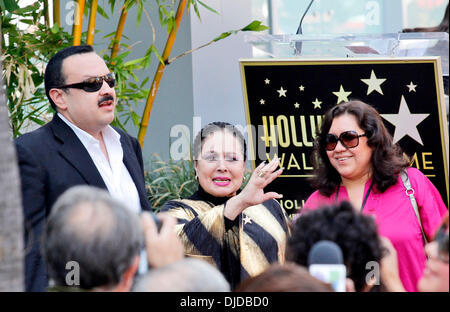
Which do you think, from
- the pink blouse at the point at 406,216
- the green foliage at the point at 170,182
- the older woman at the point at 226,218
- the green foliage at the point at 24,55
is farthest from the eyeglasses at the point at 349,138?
the green foliage at the point at 170,182

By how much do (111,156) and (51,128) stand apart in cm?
32

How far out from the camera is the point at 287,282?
6.84 ft

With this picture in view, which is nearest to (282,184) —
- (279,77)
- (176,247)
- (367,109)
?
(279,77)

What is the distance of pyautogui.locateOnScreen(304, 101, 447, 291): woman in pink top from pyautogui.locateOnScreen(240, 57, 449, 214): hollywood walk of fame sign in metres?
1.22

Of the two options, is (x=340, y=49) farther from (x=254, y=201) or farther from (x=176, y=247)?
(x=176, y=247)

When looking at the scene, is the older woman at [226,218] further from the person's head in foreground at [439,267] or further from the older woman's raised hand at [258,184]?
the person's head in foreground at [439,267]

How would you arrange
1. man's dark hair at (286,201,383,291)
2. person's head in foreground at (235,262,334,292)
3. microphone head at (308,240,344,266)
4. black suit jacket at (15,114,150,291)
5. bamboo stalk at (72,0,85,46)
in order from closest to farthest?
person's head in foreground at (235,262,334,292) → microphone head at (308,240,344,266) → man's dark hair at (286,201,383,291) → black suit jacket at (15,114,150,291) → bamboo stalk at (72,0,85,46)

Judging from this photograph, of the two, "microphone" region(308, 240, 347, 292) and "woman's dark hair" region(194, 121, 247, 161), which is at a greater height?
"woman's dark hair" region(194, 121, 247, 161)

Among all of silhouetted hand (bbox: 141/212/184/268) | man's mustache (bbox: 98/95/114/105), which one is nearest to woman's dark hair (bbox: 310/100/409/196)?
man's mustache (bbox: 98/95/114/105)

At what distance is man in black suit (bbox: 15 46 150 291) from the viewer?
357 cm

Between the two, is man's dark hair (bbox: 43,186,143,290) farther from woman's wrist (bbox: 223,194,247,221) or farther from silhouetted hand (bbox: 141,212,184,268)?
woman's wrist (bbox: 223,194,247,221)

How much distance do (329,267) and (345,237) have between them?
0.30m

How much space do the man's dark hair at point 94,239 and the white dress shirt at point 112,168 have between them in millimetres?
1435

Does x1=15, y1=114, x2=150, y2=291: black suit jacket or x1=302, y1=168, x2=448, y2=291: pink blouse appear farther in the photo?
x1=302, y1=168, x2=448, y2=291: pink blouse
